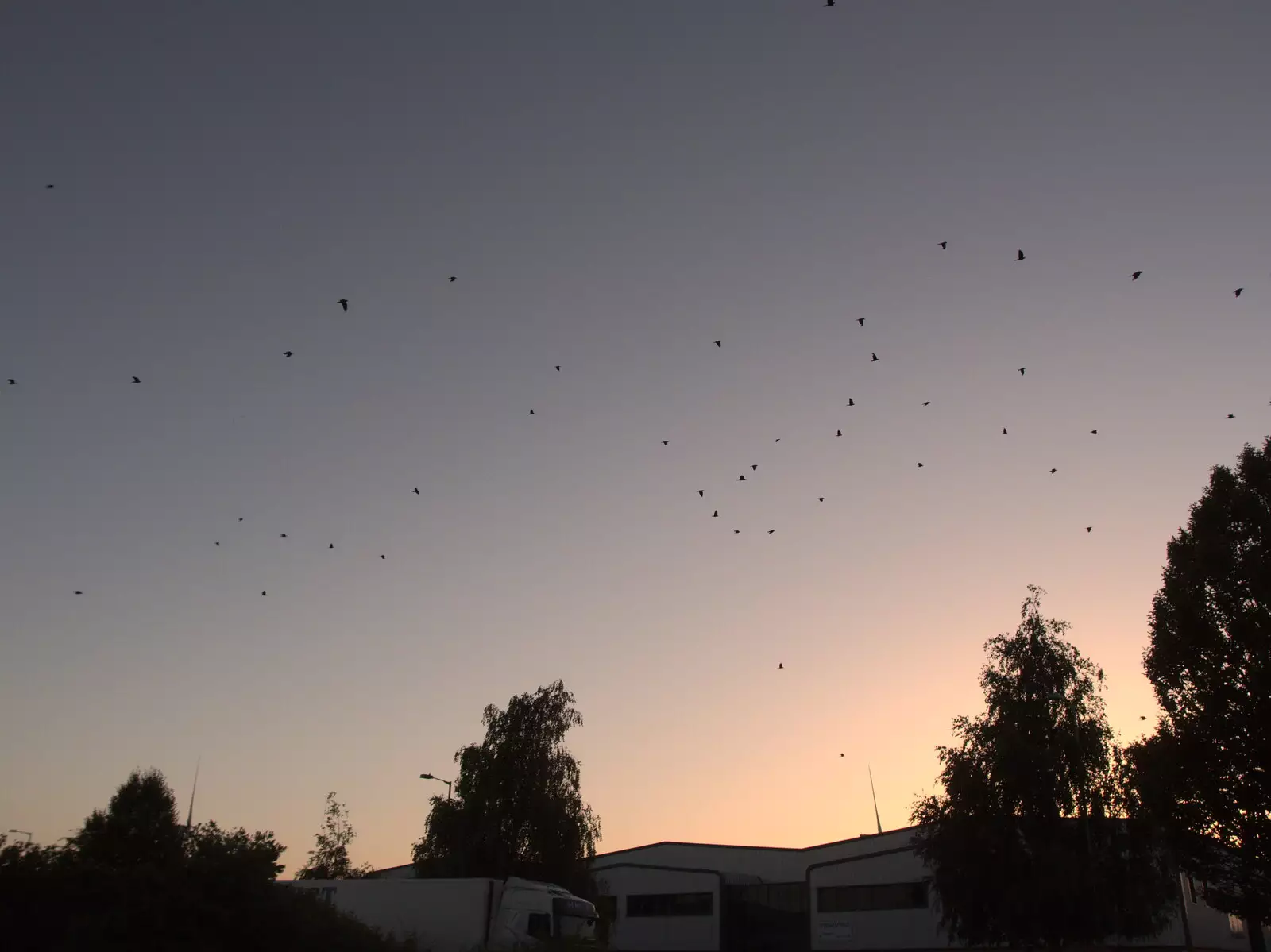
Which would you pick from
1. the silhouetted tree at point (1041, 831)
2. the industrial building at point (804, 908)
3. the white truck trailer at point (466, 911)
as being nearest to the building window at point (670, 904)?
the industrial building at point (804, 908)

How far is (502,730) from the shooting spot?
193ft

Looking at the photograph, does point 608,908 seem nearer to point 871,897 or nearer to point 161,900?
point 871,897

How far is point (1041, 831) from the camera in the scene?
125 ft

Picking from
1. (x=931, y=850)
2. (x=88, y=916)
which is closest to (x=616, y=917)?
(x=931, y=850)

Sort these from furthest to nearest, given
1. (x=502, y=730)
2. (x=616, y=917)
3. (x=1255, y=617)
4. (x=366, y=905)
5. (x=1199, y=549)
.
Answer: (x=616, y=917) → (x=502, y=730) → (x=366, y=905) → (x=1199, y=549) → (x=1255, y=617)

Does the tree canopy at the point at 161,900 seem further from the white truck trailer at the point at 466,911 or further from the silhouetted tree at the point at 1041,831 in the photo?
the silhouetted tree at the point at 1041,831

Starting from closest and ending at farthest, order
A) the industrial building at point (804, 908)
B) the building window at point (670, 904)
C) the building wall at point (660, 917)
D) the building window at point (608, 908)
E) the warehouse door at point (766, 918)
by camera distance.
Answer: the industrial building at point (804, 908)
the warehouse door at point (766, 918)
the building wall at point (660, 917)
the building window at point (608, 908)
the building window at point (670, 904)

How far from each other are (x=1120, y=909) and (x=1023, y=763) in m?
6.50

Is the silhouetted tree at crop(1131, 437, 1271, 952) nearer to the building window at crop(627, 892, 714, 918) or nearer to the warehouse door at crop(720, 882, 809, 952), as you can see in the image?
the warehouse door at crop(720, 882, 809, 952)

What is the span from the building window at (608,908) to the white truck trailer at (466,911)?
3289 centimetres

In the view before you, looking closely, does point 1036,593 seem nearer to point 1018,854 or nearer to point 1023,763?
point 1023,763

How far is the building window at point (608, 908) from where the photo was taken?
2552 inches

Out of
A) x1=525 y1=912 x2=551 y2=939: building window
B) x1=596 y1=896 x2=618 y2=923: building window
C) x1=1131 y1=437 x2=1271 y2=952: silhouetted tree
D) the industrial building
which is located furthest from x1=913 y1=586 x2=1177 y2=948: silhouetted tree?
x1=596 y1=896 x2=618 y2=923: building window

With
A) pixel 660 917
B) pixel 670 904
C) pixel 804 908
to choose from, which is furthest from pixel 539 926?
pixel 660 917
